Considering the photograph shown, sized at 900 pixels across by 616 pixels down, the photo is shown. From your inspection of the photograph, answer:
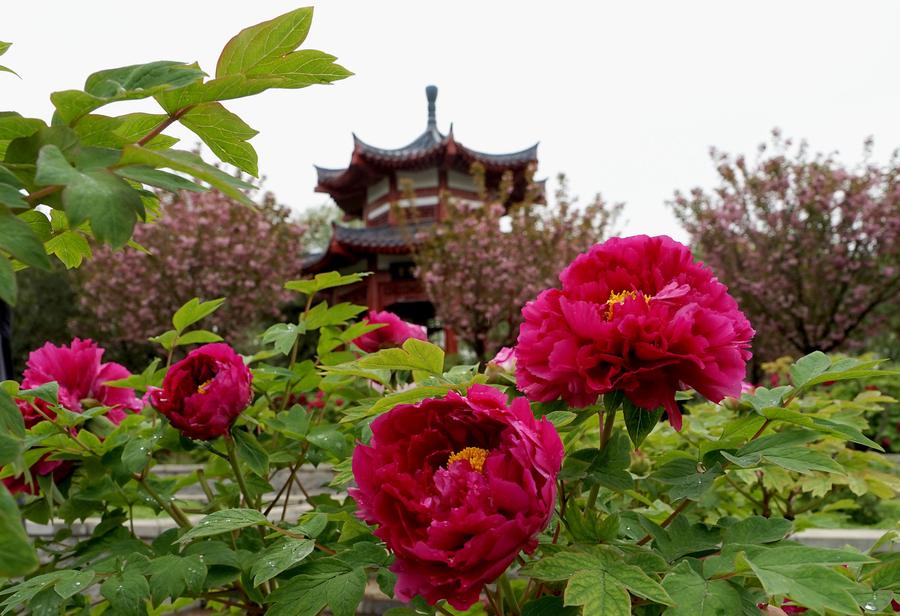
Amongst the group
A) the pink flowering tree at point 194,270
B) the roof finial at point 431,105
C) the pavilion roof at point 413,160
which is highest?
the roof finial at point 431,105

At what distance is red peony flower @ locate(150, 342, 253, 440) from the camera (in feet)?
3.41

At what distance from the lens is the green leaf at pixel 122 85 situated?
54cm

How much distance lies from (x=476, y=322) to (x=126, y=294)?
6.57 m

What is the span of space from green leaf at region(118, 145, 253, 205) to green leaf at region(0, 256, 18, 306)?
122 millimetres

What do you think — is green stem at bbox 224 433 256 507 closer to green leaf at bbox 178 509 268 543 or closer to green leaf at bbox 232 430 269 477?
green leaf at bbox 232 430 269 477

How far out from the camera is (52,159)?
0.48 m

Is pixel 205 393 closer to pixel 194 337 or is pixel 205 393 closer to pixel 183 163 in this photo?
pixel 194 337

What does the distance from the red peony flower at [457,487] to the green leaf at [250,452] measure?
42 cm

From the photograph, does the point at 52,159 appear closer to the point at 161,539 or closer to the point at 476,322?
the point at 161,539

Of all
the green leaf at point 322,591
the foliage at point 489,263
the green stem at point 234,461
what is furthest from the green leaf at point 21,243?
the foliage at point 489,263

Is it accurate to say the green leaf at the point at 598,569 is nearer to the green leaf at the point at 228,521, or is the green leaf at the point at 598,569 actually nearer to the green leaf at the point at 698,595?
the green leaf at the point at 698,595

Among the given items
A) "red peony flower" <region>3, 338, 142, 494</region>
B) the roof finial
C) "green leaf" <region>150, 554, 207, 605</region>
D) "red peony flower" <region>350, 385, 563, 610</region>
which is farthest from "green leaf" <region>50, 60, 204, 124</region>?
the roof finial

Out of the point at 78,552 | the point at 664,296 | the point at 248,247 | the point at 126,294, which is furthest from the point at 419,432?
the point at 126,294

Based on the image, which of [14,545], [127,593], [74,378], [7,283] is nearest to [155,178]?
[7,283]
